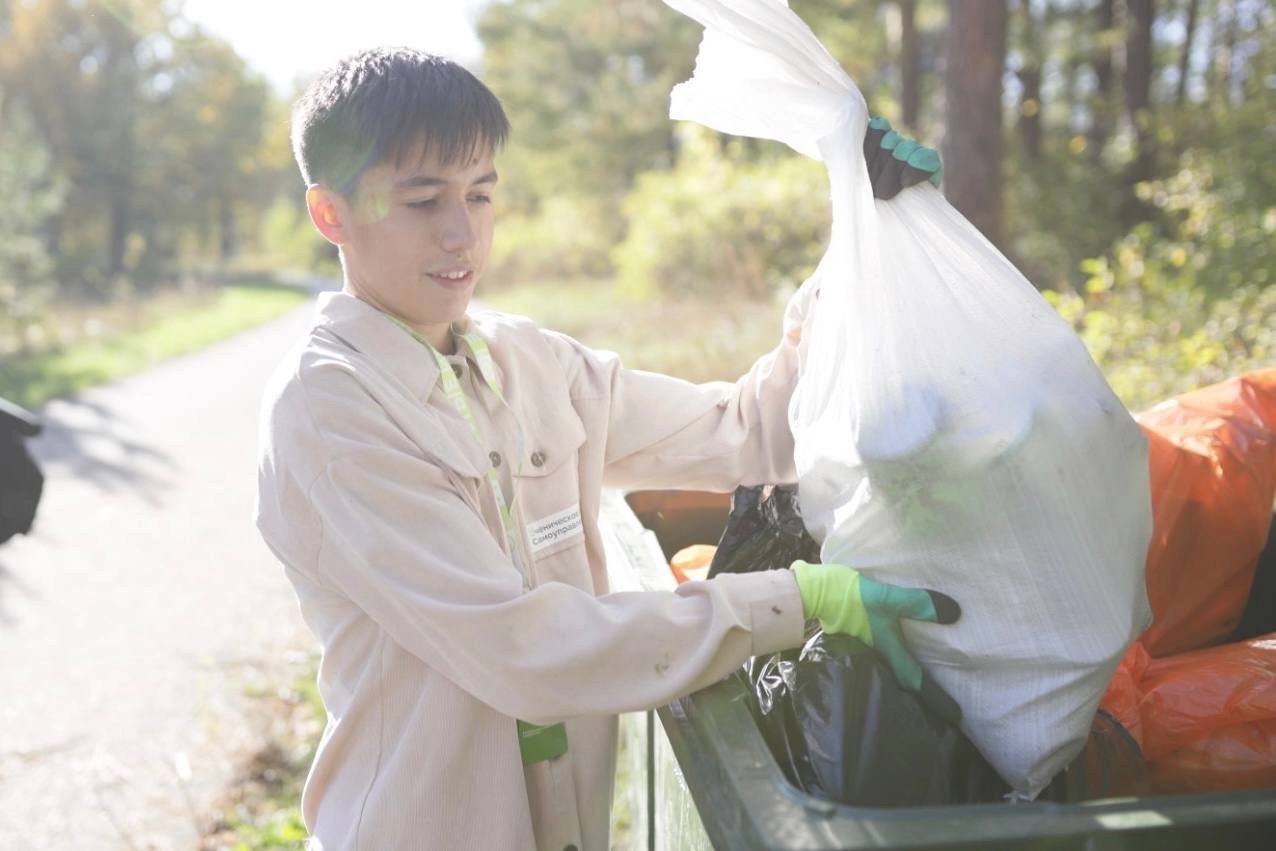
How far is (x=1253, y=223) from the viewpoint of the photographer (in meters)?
6.95

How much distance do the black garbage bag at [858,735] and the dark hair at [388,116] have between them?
0.88m

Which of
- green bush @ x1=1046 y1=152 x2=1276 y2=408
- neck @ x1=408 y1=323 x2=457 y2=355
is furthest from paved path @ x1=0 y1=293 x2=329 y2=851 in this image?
green bush @ x1=1046 y1=152 x2=1276 y2=408

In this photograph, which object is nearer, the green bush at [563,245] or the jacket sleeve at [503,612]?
the jacket sleeve at [503,612]

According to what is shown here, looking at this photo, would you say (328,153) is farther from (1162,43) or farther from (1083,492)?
(1162,43)

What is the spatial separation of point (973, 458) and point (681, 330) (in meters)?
7.75

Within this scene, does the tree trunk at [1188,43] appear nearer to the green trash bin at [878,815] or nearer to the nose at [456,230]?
the nose at [456,230]

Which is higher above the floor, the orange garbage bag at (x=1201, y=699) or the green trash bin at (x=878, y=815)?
the green trash bin at (x=878, y=815)

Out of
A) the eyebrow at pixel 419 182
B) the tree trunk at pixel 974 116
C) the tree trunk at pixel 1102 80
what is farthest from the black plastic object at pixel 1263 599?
the tree trunk at pixel 1102 80

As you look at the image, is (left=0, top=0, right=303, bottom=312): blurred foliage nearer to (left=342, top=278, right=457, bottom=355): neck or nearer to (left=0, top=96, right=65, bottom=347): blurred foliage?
(left=0, top=96, right=65, bottom=347): blurred foliage

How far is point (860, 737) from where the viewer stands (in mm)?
1474

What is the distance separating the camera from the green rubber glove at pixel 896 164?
1.71 m

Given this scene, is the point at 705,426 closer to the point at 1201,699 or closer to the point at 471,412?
the point at 471,412

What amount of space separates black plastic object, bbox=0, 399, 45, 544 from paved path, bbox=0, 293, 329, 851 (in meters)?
1.19

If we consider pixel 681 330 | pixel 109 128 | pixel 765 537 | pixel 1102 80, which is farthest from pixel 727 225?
pixel 109 128
